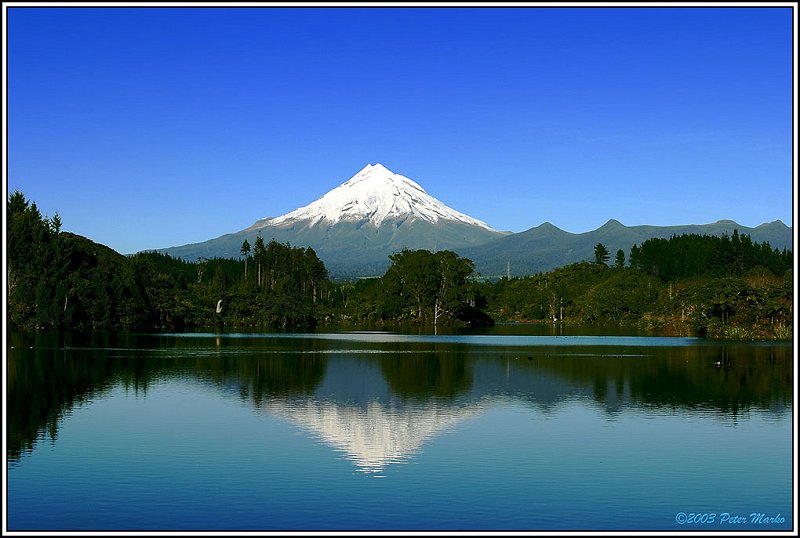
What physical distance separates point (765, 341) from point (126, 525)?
79067 millimetres

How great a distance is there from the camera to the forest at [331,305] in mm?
102125

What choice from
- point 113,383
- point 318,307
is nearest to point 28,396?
point 113,383

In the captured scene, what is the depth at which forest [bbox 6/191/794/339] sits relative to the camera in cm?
10212

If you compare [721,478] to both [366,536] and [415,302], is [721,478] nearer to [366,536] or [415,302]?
[366,536]

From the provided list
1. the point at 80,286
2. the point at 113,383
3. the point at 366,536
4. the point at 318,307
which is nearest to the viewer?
the point at 366,536

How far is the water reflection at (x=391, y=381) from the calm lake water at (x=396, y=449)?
187mm

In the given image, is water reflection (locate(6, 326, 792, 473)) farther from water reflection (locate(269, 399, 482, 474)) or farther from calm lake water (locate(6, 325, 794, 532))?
calm lake water (locate(6, 325, 794, 532))

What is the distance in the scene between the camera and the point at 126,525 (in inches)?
748

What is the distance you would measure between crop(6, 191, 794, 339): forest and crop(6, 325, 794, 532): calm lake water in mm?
47898

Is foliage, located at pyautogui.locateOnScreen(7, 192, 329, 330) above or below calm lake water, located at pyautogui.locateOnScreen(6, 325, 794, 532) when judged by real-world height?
above

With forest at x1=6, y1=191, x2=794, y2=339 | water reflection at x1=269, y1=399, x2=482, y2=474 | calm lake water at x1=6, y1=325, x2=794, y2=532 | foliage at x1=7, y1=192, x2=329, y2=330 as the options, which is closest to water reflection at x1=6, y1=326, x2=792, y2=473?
water reflection at x1=269, y1=399, x2=482, y2=474

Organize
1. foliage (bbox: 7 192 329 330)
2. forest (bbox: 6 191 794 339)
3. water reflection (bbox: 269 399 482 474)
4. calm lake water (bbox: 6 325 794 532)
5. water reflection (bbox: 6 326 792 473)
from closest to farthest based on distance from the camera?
calm lake water (bbox: 6 325 794 532)
water reflection (bbox: 269 399 482 474)
water reflection (bbox: 6 326 792 473)
forest (bbox: 6 191 794 339)
foliage (bbox: 7 192 329 330)

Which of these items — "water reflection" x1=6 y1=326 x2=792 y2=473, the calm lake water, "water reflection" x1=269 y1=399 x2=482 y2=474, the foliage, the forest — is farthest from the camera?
the foliage

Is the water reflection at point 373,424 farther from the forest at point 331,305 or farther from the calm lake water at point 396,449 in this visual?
the forest at point 331,305
